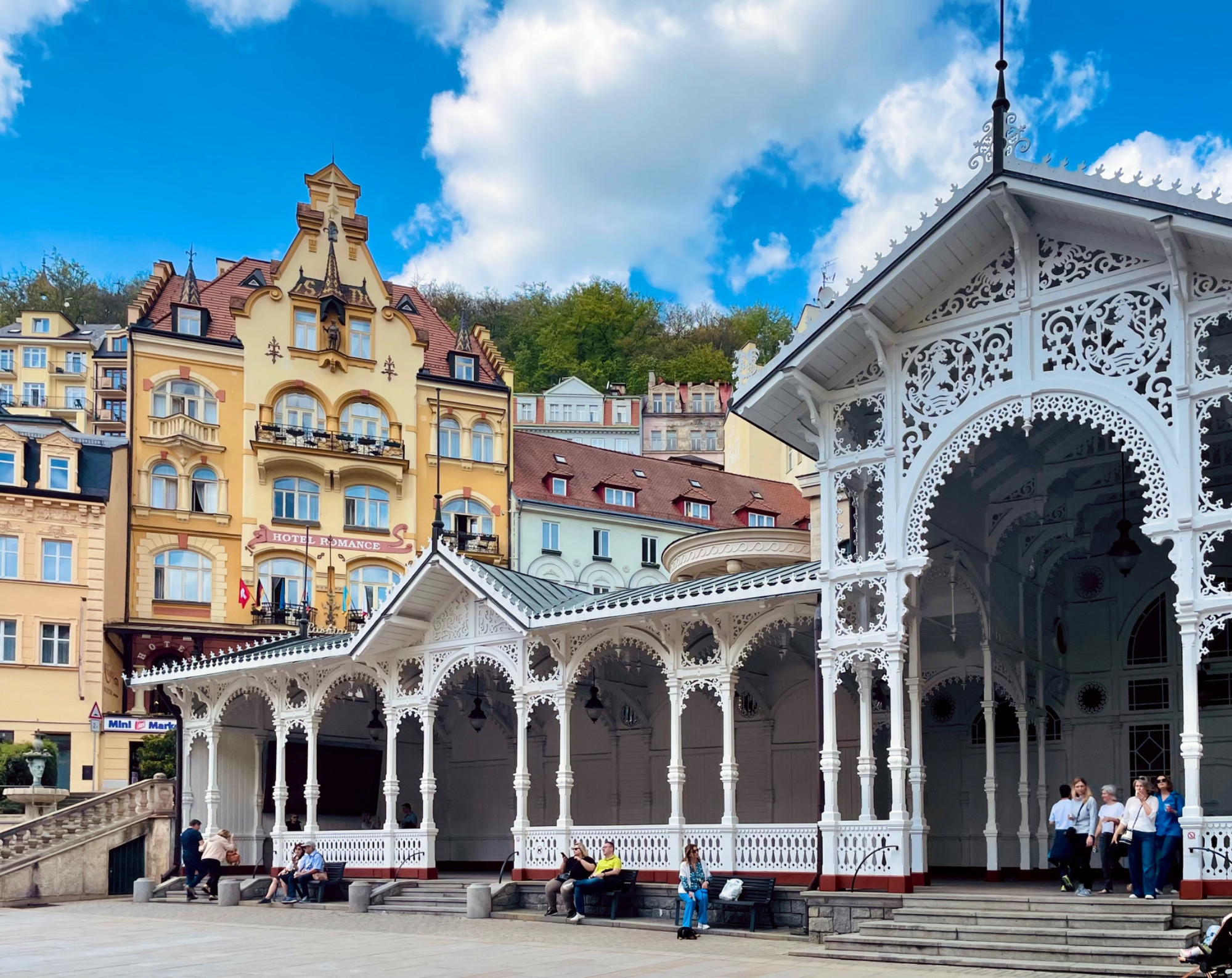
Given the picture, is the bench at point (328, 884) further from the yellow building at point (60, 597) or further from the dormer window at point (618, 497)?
the dormer window at point (618, 497)

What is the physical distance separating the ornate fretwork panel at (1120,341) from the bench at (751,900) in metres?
7.53

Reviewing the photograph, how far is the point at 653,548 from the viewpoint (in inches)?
2228

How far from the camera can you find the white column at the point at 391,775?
25047mm

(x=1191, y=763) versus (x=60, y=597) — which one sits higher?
(x=60, y=597)

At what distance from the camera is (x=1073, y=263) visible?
56.4 ft

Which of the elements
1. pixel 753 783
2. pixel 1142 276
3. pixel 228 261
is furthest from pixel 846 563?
pixel 228 261

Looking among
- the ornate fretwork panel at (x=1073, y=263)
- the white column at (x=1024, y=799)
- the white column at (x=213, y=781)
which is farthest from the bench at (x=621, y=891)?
the white column at (x=213, y=781)

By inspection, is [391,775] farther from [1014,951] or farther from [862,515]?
[1014,951]

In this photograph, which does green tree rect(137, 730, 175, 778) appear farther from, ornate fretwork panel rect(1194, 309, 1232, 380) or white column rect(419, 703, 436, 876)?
ornate fretwork panel rect(1194, 309, 1232, 380)

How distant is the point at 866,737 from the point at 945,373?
4.77 metres

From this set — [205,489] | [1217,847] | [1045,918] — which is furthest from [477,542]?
[1217,847]

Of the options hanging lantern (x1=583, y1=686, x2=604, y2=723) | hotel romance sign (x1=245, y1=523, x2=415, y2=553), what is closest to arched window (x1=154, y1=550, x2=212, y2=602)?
hotel romance sign (x1=245, y1=523, x2=415, y2=553)

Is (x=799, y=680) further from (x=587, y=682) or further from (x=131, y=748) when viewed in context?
(x=131, y=748)

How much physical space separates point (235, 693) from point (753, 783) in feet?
32.9
